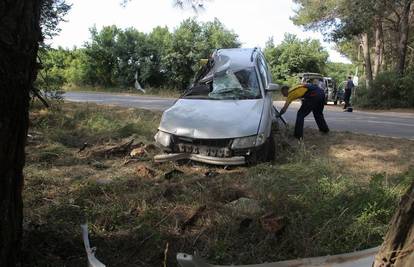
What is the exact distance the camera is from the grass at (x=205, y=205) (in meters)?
3.88

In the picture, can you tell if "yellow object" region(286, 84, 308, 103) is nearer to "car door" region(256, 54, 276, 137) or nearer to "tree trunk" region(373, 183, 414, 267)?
"car door" region(256, 54, 276, 137)

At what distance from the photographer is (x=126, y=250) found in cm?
391

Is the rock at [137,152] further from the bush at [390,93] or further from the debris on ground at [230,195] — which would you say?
the bush at [390,93]

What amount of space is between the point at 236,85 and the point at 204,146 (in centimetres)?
158

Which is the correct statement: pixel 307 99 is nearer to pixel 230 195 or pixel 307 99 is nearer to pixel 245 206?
pixel 230 195

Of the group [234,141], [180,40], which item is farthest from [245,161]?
[180,40]

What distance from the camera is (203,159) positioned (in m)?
6.68

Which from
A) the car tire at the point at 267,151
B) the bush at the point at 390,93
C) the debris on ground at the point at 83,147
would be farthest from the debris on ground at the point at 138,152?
the bush at the point at 390,93

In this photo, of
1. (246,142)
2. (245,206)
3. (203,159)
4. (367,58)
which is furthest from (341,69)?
(245,206)

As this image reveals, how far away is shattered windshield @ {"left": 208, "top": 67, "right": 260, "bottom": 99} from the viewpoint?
7707 millimetres

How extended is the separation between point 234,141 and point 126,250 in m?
3.01

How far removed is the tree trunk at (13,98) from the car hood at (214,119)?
4.11m

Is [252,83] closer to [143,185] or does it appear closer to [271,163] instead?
[271,163]

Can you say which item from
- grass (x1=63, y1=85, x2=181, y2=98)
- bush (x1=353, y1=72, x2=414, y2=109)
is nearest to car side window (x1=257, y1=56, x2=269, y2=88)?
bush (x1=353, y1=72, x2=414, y2=109)
